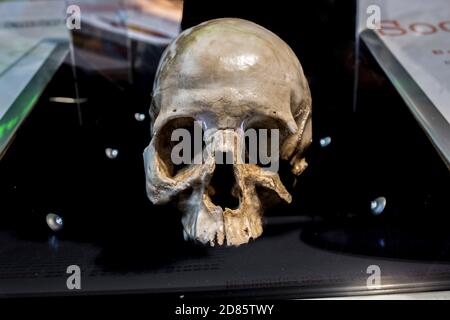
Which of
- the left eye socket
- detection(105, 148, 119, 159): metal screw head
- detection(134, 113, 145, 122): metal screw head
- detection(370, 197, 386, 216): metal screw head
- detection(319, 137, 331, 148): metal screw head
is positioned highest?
the left eye socket

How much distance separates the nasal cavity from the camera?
84cm

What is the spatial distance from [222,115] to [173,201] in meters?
Result: 0.16

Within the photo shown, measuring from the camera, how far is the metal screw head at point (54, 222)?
97 cm

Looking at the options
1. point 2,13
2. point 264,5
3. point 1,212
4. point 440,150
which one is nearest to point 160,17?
point 264,5

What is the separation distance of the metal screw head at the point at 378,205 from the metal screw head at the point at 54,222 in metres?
0.59

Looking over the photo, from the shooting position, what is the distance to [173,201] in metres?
0.85

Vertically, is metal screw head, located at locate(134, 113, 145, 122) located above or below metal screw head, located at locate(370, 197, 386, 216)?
above

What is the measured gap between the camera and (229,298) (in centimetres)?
77

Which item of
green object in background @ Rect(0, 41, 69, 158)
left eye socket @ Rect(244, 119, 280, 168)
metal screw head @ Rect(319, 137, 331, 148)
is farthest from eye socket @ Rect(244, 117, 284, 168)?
green object in background @ Rect(0, 41, 69, 158)

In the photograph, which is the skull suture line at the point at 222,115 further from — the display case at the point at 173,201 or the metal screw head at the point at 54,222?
the metal screw head at the point at 54,222

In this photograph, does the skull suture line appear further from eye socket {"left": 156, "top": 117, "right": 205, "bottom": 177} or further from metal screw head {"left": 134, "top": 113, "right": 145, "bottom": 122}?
metal screw head {"left": 134, "top": 113, "right": 145, "bottom": 122}

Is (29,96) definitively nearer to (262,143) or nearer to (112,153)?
(112,153)

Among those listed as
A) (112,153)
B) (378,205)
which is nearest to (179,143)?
(112,153)

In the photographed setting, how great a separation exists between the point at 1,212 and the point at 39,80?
1.23 ft
